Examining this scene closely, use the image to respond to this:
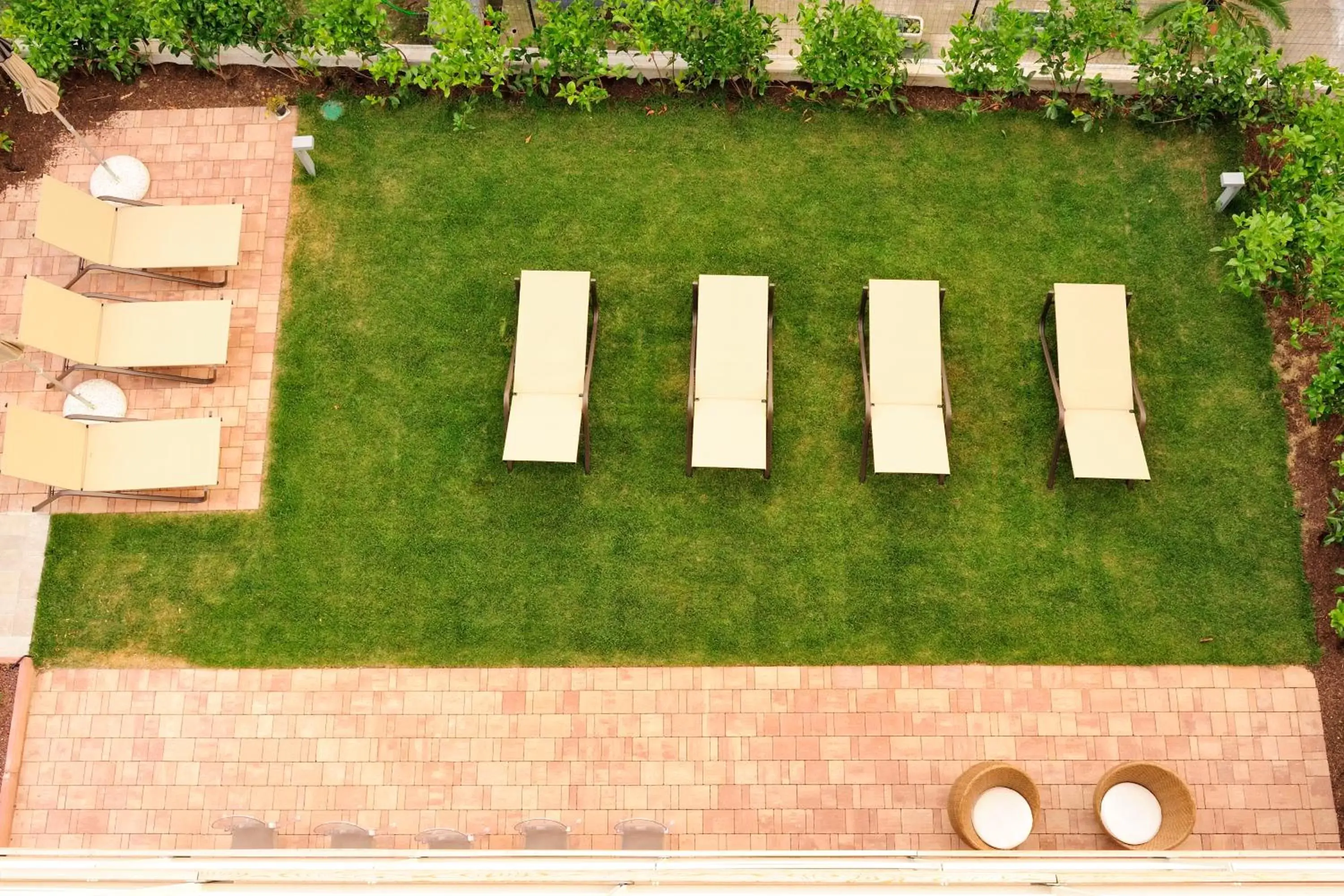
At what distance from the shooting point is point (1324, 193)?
25.8 ft

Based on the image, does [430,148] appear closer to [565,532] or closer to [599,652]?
[565,532]

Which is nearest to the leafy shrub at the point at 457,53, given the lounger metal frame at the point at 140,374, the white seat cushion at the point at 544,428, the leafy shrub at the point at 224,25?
the leafy shrub at the point at 224,25

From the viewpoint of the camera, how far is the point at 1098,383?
8461 mm

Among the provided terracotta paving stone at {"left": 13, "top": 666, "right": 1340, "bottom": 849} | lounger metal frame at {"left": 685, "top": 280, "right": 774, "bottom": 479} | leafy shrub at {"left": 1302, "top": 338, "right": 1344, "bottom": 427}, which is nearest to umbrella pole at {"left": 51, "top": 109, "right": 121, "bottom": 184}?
terracotta paving stone at {"left": 13, "top": 666, "right": 1340, "bottom": 849}

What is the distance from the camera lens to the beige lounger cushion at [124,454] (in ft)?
27.0

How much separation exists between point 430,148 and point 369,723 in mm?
5362

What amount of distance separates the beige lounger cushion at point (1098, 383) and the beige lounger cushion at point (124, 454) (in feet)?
24.2

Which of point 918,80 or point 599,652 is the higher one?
point 918,80

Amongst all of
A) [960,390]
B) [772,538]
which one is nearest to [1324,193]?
[960,390]

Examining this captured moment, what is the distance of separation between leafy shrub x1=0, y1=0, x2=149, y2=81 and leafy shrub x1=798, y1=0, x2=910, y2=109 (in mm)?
5926

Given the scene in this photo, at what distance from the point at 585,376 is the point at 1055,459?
4.11 m

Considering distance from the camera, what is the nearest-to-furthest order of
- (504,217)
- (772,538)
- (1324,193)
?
(1324,193), (772,538), (504,217)

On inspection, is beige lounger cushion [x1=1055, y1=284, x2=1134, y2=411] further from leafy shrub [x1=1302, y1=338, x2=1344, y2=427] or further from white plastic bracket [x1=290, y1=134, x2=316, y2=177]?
white plastic bracket [x1=290, y1=134, x2=316, y2=177]

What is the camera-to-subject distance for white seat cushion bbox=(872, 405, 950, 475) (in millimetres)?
8211
